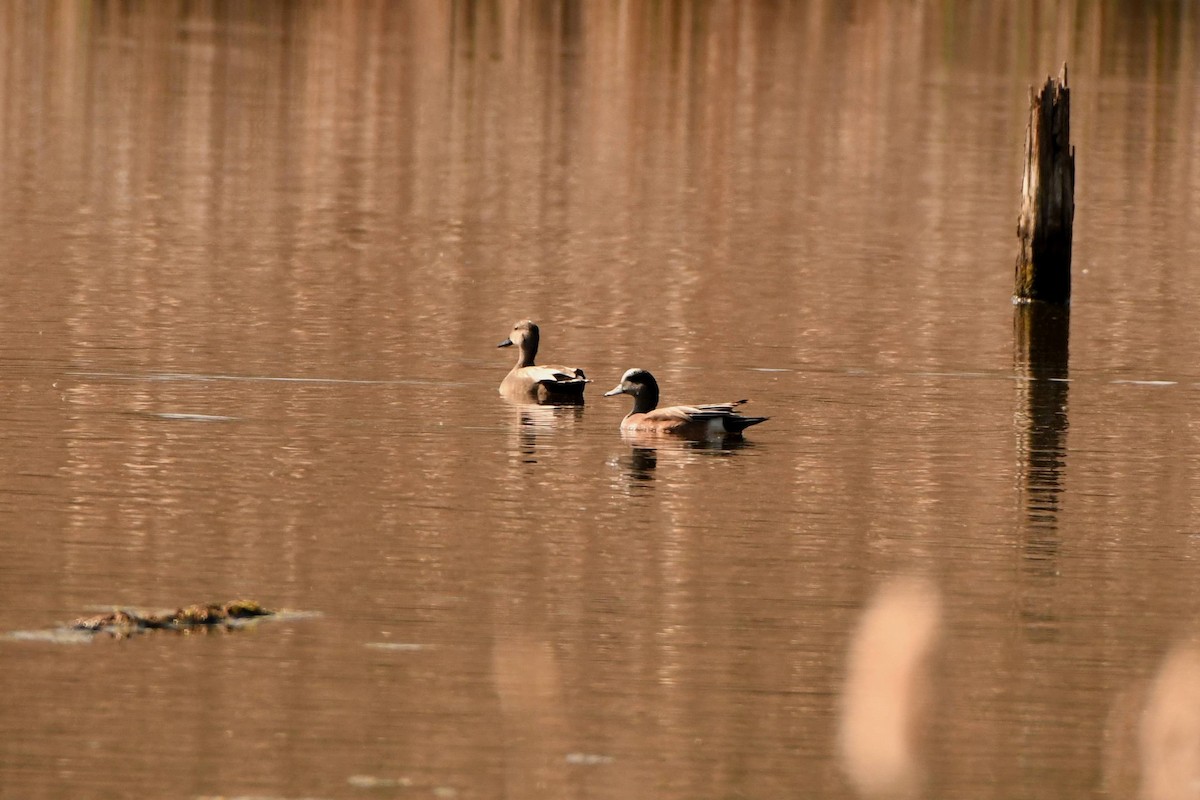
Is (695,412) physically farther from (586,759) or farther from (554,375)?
(586,759)

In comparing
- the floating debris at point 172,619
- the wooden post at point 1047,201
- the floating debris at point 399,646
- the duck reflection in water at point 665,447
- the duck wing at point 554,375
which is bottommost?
the floating debris at point 399,646

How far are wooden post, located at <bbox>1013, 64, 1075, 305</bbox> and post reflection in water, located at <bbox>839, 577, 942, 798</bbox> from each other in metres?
14.0

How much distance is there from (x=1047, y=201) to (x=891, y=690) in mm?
16491

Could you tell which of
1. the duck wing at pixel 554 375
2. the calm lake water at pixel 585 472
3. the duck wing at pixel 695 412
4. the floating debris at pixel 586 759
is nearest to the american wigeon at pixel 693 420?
the duck wing at pixel 695 412

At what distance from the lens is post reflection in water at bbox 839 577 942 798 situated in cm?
1038

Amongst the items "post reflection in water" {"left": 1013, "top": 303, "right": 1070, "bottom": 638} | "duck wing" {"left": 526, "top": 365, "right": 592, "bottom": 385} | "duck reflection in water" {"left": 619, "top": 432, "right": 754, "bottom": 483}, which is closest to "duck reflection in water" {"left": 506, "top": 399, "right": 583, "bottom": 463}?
"duck wing" {"left": 526, "top": 365, "right": 592, "bottom": 385}

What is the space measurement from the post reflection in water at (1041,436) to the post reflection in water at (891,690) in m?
0.58

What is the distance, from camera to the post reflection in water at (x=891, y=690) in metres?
10.4

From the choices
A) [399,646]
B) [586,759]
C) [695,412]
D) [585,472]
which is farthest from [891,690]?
[695,412]

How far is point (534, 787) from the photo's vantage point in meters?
9.91

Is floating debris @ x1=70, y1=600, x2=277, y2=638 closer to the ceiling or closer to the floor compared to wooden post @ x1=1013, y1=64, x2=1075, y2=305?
closer to the floor

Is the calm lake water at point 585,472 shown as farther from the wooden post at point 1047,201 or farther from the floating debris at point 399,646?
the wooden post at point 1047,201

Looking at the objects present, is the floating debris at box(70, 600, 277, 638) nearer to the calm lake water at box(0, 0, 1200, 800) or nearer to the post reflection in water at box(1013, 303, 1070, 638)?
the calm lake water at box(0, 0, 1200, 800)

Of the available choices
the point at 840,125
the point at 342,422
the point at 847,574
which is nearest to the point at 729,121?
the point at 840,125
